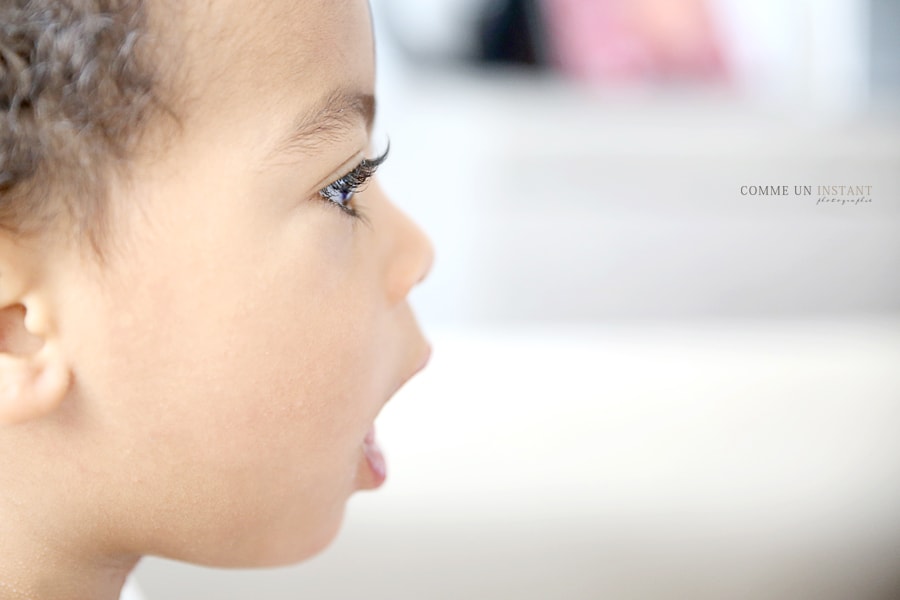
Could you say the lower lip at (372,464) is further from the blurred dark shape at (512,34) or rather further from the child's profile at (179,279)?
the blurred dark shape at (512,34)

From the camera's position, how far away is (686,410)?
0.86m

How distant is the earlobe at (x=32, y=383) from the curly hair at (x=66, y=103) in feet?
0.16

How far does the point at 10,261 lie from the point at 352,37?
0.16 meters

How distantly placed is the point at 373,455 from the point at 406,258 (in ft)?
0.34

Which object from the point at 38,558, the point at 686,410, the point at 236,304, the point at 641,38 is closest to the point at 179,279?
the point at 236,304

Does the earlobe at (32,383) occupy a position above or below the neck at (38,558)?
above

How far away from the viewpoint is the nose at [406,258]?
463 mm

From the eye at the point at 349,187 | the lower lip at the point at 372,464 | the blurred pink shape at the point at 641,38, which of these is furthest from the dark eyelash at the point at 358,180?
the blurred pink shape at the point at 641,38

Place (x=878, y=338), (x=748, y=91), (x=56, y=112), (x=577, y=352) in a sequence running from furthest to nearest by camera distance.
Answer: (x=748, y=91) < (x=577, y=352) < (x=878, y=338) < (x=56, y=112)

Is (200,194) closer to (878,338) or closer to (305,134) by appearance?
(305,134)

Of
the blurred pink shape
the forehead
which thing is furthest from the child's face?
the blurred pink shape

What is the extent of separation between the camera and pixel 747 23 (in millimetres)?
1458

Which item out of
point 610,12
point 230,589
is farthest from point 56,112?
point 610,12

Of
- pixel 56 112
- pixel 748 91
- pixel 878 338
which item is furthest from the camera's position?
pixel 748 91
